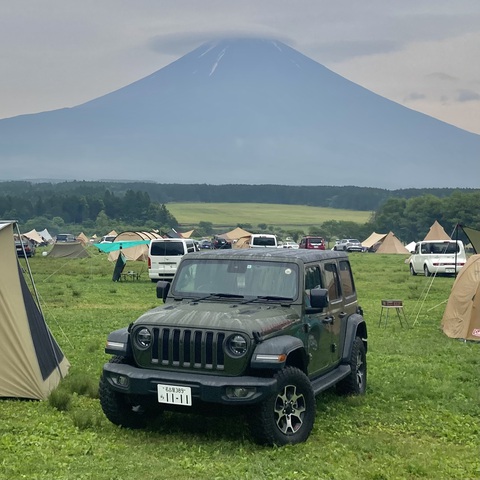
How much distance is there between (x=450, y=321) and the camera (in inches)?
648

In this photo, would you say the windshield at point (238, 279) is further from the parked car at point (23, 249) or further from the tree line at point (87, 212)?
the tree line at point (87, 212)

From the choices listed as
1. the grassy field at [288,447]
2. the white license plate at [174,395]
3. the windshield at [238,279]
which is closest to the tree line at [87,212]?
the grassy field at [288,447]

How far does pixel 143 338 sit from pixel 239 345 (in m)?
1.08

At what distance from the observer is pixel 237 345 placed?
25.7 feet

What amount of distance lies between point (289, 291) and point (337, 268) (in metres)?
1.56

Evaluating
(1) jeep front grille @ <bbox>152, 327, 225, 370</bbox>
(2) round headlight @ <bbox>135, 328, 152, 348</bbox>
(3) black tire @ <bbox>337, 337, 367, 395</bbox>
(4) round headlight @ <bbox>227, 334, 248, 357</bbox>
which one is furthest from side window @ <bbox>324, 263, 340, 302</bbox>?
(2) round headlight @ <bbox>135, 328, 152, 348</bbox>

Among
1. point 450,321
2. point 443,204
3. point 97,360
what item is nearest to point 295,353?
point 97,360

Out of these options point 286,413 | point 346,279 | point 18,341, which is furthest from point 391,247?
point 286,413

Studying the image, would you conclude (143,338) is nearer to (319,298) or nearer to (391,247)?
(319,298)

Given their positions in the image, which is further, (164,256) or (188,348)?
(164,256)

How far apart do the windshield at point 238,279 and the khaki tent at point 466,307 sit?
7.69 metres

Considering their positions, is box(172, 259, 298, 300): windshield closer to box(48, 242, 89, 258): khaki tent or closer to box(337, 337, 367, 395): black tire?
box(337, 337, 367, 395): black tire

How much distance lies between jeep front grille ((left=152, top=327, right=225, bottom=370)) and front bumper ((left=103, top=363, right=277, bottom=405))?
0.11m

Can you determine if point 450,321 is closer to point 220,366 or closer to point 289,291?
point 289,291
